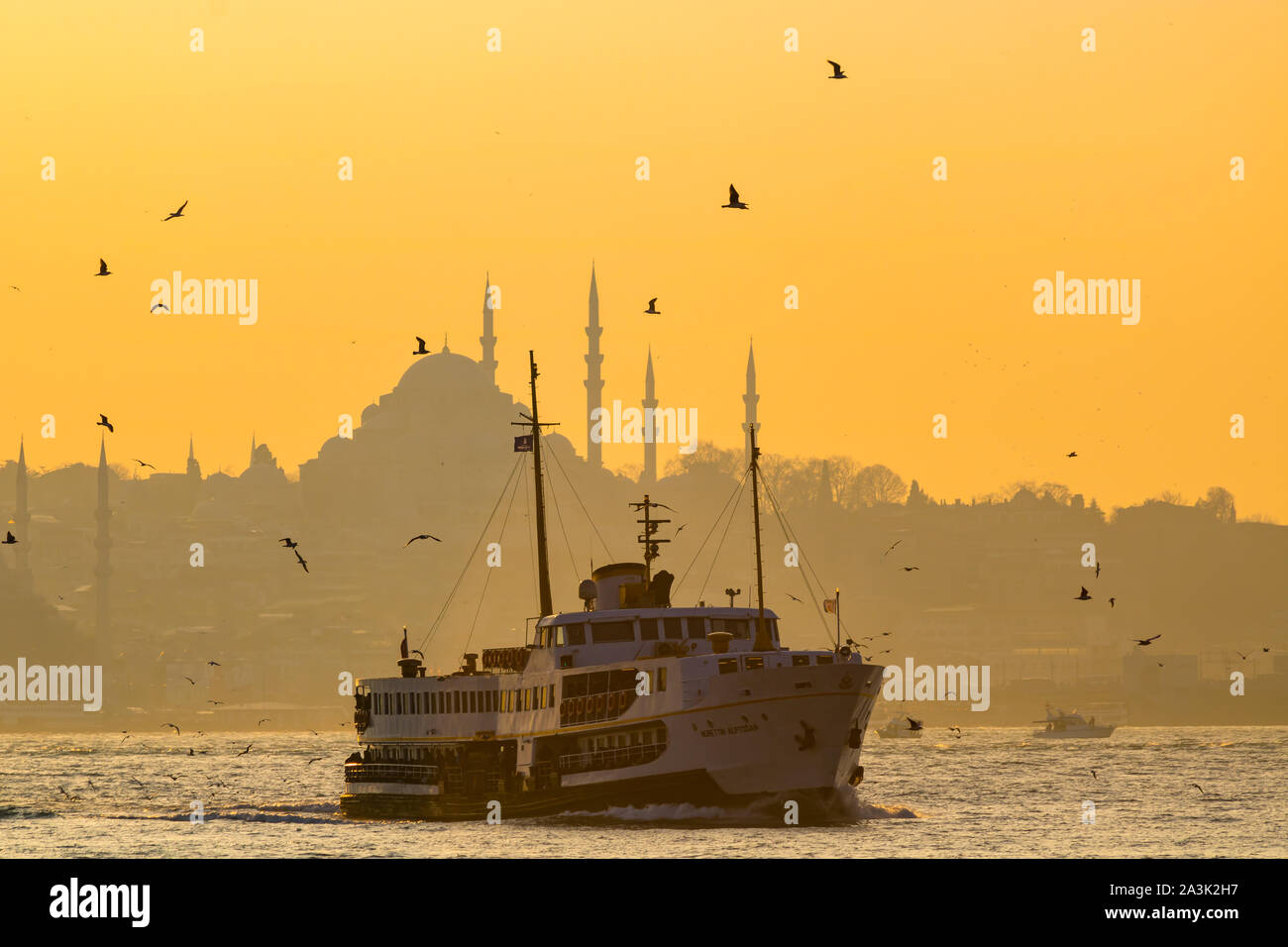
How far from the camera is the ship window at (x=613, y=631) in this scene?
5694cm

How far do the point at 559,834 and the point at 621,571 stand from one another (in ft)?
34.1

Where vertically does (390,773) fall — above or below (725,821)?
above

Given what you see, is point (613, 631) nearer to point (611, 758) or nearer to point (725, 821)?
point (611, 758)

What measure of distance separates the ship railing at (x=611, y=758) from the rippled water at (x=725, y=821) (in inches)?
53.8

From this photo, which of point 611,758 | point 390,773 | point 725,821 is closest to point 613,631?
point 611,758

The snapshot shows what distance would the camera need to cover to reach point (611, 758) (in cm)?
5491

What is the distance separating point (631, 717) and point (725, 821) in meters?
3.93

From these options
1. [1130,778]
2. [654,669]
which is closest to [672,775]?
[654,669]

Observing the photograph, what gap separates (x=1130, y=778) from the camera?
4345 inches

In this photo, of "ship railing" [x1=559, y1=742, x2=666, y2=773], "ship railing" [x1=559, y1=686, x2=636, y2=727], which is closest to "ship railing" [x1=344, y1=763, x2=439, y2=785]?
"ship railing" [x1=559, y1=742, x2=666, y2=773]

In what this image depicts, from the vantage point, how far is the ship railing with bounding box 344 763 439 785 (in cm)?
6231
